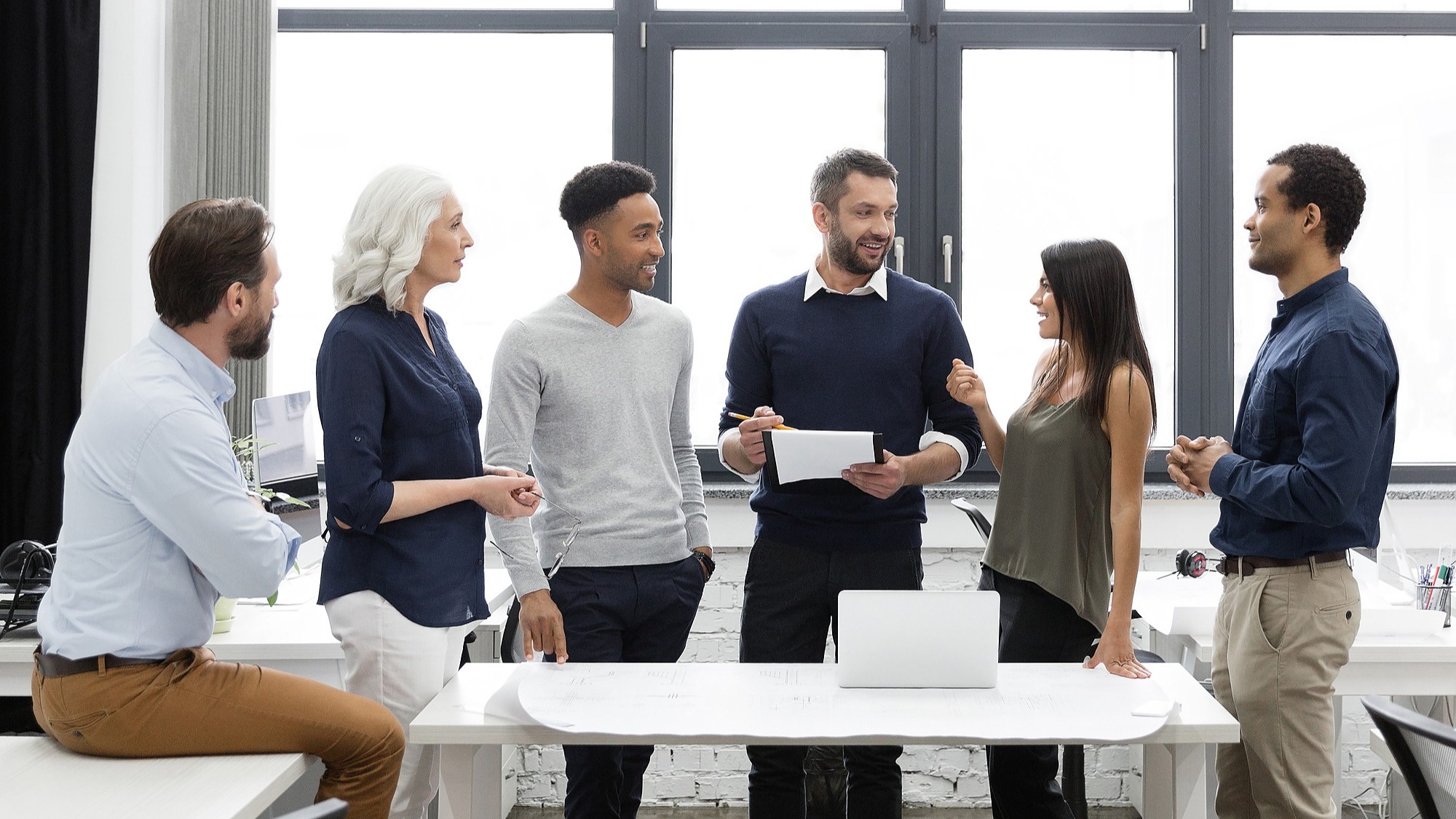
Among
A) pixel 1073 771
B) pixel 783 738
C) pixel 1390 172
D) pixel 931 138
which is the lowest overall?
pixel 1073 771

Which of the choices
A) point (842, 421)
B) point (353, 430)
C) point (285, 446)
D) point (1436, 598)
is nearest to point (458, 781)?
point (353, 430)

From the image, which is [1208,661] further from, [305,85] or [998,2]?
[305,85]

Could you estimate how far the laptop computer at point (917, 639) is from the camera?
1.78 meters

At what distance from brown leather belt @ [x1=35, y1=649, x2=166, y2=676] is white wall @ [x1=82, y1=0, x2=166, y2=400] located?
6.56 feet

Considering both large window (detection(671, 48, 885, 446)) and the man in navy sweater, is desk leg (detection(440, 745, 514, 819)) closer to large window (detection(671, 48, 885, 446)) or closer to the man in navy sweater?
the man in navy sweater

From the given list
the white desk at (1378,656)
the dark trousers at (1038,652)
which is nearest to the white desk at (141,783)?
the dark trousers at (1038,652)

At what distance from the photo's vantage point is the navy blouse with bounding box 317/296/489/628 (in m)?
1.78

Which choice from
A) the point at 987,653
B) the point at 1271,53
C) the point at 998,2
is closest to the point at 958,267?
the point at 998,2

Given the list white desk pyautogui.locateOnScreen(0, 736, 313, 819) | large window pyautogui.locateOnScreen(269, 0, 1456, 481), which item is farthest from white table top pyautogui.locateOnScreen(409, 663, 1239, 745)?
large window pyautogui.locateOnScreen(269, 0, 1456, 481)

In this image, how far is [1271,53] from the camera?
11.8 ft

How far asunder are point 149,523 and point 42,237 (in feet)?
7.02

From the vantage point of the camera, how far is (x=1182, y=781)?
1.74 m

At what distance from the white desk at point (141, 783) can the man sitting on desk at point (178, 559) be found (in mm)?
26

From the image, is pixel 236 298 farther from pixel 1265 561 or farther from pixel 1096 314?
pixel 1265 561
